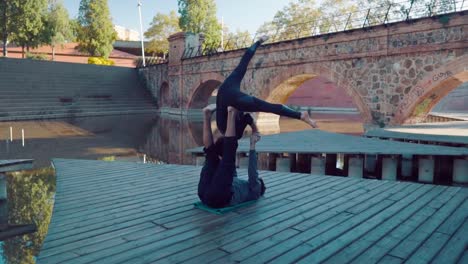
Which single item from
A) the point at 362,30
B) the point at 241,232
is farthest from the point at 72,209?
the point at 362,30

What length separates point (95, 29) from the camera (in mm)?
40406

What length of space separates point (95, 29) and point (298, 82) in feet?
104

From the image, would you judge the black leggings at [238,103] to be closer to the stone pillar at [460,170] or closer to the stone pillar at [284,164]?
the stone pillar at [284,164]

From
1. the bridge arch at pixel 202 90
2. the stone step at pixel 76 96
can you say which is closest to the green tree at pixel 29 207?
the bridge arch at pixel 202 90

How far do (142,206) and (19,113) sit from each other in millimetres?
19507

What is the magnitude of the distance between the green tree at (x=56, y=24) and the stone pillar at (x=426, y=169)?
34363mm

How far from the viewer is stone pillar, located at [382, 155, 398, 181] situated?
686cm

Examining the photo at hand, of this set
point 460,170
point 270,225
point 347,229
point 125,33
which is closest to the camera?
point 347,229

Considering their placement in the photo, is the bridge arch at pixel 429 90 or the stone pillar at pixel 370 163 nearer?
the stone pillar at pixel 370 163

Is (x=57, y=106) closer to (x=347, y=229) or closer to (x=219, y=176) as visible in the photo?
(x=219, y=176)

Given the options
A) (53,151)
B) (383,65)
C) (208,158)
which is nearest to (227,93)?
(208,158)

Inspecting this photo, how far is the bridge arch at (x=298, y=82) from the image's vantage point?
1284cm

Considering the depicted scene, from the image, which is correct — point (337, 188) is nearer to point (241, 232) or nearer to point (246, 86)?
point (241, 232)

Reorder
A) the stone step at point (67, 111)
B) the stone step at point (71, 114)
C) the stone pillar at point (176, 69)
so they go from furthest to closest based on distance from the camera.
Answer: the stone pillar at point (176, 69), the stone step at point (67, 111), the stone step at point (71, 114)
